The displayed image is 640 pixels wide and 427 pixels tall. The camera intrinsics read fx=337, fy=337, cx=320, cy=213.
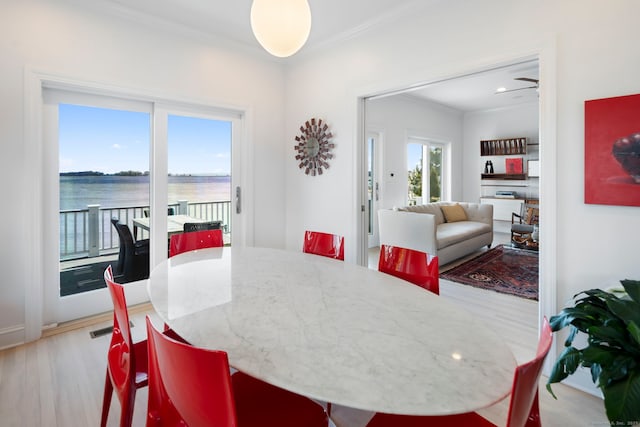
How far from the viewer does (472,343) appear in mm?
1046

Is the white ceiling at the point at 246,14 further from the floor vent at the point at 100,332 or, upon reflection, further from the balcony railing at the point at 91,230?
the floor vent at the point at 100,332

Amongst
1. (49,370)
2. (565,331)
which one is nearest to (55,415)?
(49,370)

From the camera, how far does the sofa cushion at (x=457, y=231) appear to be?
464cm

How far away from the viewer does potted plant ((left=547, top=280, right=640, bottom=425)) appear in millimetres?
1246

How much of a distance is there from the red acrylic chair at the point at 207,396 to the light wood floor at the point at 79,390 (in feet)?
2.59

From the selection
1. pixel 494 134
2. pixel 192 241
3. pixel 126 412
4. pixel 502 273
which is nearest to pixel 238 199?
pixel 192 241

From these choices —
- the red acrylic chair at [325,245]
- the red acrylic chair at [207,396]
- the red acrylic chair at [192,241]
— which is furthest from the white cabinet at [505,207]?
the red acrylic chair at [207,396]

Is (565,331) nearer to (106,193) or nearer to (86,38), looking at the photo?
(106,193)

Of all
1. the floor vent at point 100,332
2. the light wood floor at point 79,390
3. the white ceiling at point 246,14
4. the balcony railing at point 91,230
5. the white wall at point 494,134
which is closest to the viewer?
the light wood floor at point 79,390

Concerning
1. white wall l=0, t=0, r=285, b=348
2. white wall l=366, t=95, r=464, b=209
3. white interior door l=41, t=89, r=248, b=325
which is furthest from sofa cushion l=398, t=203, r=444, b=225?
white interior door l=41, t=89, r=248, b=325

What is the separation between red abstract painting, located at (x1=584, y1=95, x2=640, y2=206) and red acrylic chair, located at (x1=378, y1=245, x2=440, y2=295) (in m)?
1.11

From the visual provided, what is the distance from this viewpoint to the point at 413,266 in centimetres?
182

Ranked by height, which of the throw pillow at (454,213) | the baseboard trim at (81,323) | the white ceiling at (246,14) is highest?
the white ceiling at (246,14)

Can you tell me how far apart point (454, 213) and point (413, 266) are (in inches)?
175
